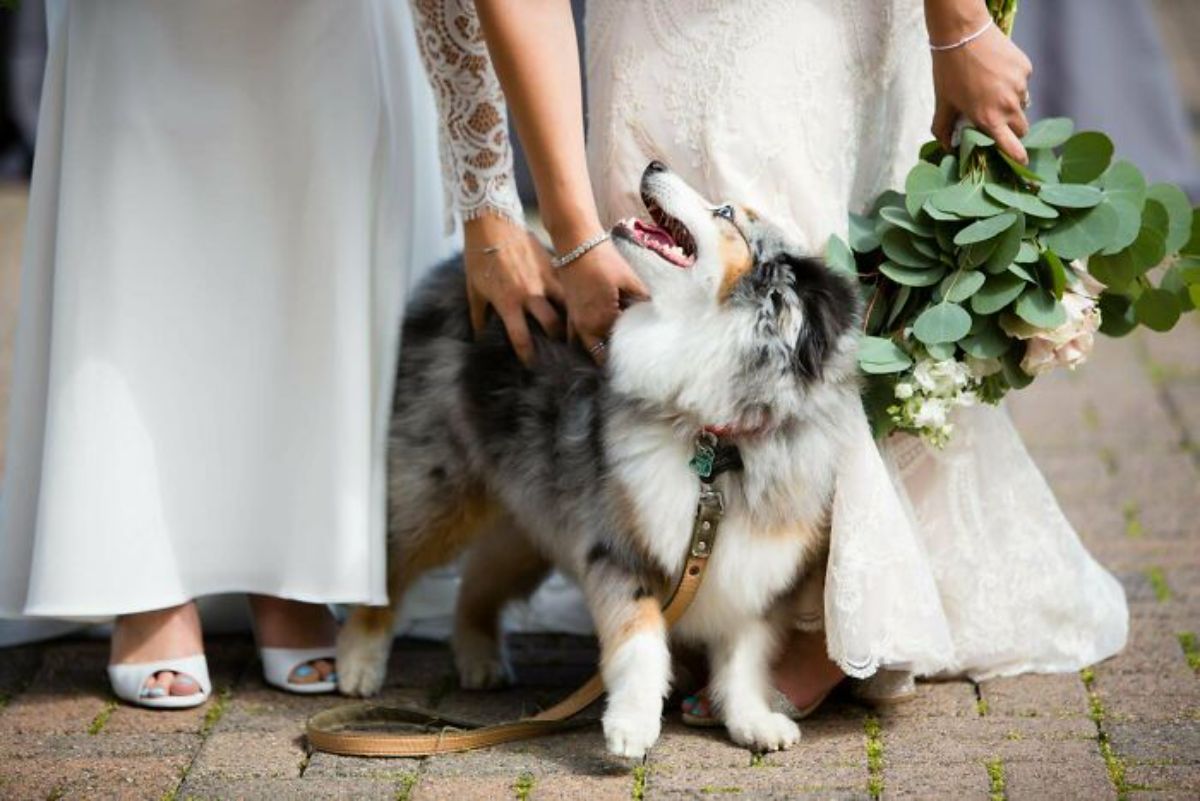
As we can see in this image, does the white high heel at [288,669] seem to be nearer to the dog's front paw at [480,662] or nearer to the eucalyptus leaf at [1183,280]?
the dog's front paw at [480,662]

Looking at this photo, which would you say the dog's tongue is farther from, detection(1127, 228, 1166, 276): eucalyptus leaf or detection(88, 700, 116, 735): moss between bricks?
detection(88, 700, 116, 735): moss between bricks

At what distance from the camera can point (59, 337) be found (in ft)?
10.4

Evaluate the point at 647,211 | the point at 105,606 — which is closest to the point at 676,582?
the point at 647,211

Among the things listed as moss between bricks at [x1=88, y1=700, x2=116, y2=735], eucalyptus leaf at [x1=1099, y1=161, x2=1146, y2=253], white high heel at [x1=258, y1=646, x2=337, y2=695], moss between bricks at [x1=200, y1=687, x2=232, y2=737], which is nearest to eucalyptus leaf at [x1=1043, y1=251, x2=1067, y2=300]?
eucalyptus leaf at [x1=1099, y1=161, x2=1146, y2=253]

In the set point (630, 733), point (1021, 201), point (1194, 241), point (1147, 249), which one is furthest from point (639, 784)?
point (1194, 241)

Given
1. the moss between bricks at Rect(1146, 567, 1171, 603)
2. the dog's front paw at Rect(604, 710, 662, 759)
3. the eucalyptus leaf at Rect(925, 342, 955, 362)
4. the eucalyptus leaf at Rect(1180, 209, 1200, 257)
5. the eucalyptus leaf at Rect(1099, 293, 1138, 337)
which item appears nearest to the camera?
the dog's front paw at Rect(604, 710, 662, 759)

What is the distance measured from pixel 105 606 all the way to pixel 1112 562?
2.43 metres

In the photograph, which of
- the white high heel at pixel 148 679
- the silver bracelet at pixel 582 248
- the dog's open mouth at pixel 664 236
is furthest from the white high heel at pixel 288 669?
the dog's open mouth at pixel 664 236

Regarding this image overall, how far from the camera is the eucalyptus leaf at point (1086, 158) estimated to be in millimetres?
3004

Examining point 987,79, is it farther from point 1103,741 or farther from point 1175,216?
point 1103,741

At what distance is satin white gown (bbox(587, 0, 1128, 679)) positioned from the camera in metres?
2.96

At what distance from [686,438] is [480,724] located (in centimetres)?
72

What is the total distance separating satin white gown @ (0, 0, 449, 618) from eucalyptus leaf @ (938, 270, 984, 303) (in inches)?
46.5

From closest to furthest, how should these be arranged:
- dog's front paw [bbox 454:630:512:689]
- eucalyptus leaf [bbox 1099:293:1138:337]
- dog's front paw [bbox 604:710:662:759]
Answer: dog's front paw [bbox 604:710:662:759], eucalyptus leaf [bbox 1099:293:1138:337], dog's front paw [bbox 454:630:512:689]
